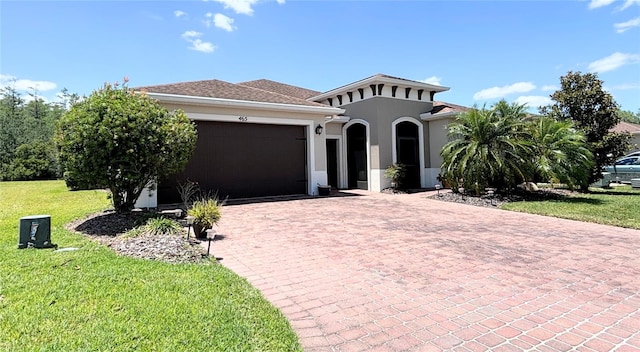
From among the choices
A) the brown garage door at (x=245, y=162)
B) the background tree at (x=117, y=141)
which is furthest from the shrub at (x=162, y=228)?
the brown garage door at (x=245, y=162)

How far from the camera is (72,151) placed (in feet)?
23.9

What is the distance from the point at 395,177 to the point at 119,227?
10703mm

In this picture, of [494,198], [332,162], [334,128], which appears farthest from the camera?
[332,162]

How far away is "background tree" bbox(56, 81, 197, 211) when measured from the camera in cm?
707

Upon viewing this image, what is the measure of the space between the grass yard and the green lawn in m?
8.67

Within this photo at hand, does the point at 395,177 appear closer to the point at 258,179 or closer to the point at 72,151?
the point at 258,179

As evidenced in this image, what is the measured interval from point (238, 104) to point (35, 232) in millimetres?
7304

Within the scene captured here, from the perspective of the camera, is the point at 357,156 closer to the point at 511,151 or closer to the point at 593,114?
the point at 511,151

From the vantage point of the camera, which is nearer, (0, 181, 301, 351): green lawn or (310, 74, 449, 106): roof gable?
(0, 181, 301, 351): green lawn

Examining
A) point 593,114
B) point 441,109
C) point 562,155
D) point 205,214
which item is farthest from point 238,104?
point 593,114

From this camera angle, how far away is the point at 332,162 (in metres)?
17.4

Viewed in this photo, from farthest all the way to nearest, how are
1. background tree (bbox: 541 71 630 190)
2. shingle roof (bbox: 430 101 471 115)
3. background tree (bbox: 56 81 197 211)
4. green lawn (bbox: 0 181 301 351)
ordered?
shingle roof (bbox: 430 101 471 115), background tree (bbox: 541 71 630 190), background tree (bbox: 56 81 197 211), green lawn (bbox: 0 181 301 351)

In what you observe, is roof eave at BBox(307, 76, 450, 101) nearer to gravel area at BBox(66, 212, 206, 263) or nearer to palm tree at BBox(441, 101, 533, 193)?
palm tree at BBox(441, 101, 533, 193)

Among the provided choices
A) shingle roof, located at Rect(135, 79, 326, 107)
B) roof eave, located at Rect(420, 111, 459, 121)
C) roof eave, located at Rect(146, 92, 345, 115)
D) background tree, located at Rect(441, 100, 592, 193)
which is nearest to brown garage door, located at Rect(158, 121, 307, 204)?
roof eave, located at Rect(146, 92, 345, 115)
